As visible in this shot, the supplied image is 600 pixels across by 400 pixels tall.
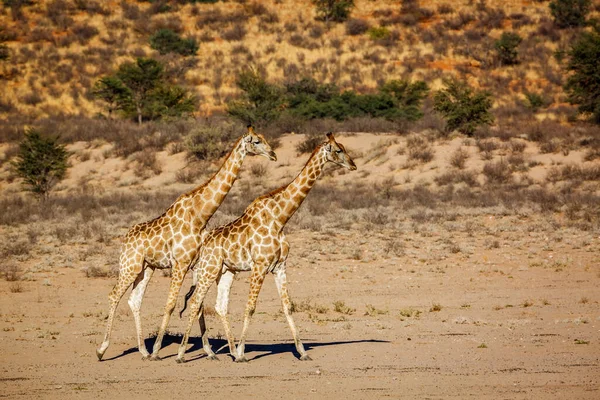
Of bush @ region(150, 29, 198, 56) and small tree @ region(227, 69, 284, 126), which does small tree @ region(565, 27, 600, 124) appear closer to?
small tree @ region(227, 69, 284, 126)

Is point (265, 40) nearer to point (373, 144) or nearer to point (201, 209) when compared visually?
point (373, 144)

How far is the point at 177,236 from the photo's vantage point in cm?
1057

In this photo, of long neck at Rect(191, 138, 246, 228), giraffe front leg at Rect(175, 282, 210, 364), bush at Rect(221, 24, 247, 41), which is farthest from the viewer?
bush at Rect(221, 24, 247, 41)

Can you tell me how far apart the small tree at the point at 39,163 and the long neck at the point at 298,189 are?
23.5m

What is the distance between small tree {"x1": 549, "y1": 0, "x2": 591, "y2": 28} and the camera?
6174 centimetres

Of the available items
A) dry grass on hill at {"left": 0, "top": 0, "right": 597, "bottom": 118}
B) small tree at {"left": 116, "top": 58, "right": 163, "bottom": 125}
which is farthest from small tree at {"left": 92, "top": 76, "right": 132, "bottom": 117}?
dry grass on hill at {"left": 0, "top": 0, "right": 597, "bottom": 118}

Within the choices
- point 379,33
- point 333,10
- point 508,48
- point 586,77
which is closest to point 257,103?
point 586,77

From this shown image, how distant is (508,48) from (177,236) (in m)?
48.5

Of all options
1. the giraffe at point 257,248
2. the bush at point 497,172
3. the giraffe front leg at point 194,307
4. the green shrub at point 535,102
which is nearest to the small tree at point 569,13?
the green shrub at point 535,102

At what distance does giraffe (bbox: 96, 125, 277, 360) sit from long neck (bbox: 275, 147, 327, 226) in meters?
0.44

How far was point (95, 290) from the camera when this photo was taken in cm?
1709

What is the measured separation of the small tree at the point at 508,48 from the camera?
5562 centimetres

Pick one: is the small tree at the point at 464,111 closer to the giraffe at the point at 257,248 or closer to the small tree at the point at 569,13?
the giraffe at the point at 257,248

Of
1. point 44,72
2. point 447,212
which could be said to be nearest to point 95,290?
point 447,212
